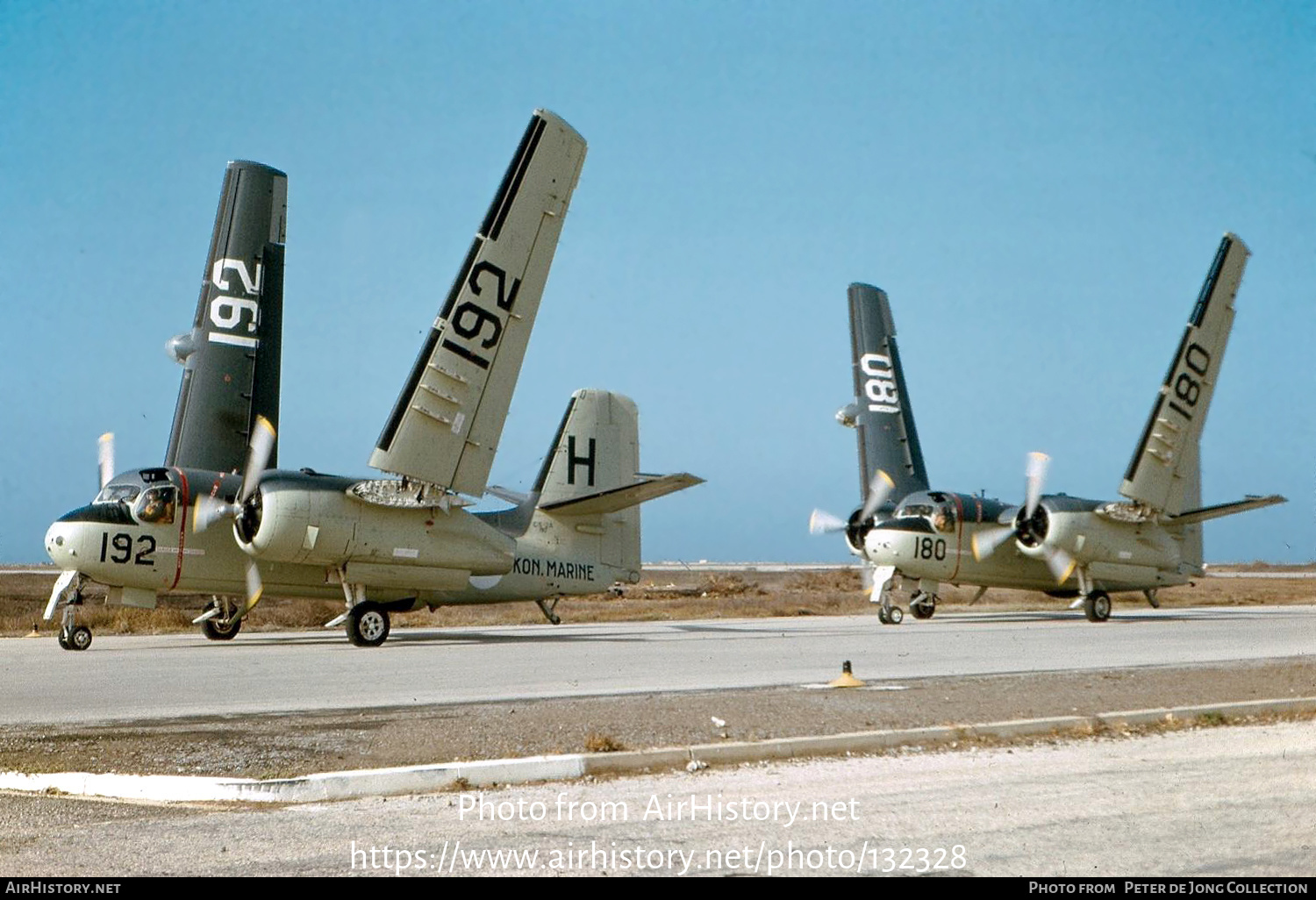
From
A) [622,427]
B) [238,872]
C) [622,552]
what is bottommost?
[238,872]

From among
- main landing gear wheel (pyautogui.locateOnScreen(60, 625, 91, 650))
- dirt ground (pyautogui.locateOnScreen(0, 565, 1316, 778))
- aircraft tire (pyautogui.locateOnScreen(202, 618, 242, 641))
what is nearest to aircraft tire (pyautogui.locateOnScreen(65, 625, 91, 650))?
main landing gear wheel (pyautogui.locateOnScreen(60, 625, 91, 650))

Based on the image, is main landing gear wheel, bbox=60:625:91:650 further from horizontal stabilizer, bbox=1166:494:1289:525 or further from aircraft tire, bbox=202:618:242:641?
horizontal stabilizer, bbox=1166:494:1289:525

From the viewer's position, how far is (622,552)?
26766 mm

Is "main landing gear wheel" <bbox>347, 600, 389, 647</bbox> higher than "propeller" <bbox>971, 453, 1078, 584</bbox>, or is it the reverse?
"propeller" <bbox>971, 453, 1078, 584</bbox>

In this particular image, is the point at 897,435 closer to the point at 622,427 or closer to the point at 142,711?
the point at 622,427

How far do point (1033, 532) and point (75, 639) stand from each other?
22330 millimetres

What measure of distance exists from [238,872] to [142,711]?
21.6 feet

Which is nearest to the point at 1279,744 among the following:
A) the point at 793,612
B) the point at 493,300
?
the point at 493,300

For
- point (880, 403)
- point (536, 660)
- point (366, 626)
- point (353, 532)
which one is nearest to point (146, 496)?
point (353, 532)

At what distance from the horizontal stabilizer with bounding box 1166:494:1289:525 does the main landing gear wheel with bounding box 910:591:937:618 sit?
6.83m

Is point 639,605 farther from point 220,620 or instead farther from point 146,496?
point 146,496

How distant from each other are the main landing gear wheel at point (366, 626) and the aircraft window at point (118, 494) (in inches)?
Answer: 164

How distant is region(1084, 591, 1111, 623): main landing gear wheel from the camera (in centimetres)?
3117

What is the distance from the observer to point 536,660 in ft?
57.0
